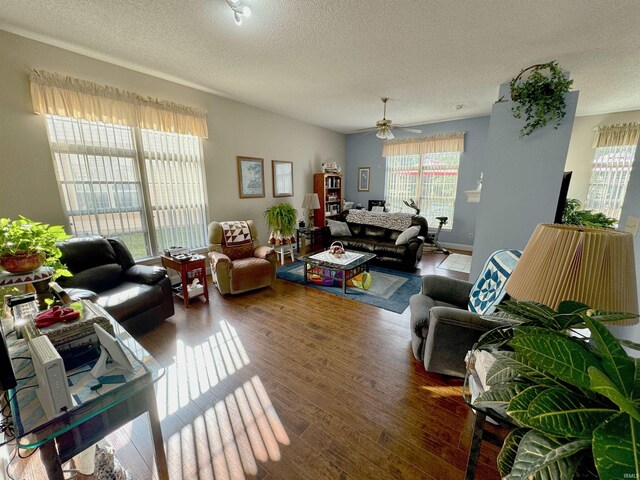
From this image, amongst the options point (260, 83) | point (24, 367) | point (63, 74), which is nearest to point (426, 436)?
point (24, 367)

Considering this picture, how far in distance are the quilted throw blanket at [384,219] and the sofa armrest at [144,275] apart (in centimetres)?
364

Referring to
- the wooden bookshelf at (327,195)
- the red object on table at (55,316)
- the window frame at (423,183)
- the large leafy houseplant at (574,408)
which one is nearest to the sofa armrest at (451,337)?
the large leafy houseplant at (574,408)

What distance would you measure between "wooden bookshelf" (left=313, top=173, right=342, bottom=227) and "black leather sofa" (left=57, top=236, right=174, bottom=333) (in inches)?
145

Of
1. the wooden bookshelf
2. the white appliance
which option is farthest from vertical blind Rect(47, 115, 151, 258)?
the wooden bookshelf

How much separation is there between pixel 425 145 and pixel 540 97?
3147 mm

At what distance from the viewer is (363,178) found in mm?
6684

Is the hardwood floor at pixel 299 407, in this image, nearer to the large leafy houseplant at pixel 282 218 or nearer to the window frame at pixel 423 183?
the large leafy houseplant at pixel 282 218

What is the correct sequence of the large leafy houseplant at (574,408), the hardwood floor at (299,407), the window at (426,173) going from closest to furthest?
the large leafy houseplant at (574,408), the hardwood floor at (299,407), the window at (426,173)

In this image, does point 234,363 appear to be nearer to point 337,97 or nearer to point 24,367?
point 24,367

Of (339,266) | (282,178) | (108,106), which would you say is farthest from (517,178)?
(108,106)

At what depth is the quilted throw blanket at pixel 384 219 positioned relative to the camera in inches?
188

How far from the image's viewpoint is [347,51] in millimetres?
2500

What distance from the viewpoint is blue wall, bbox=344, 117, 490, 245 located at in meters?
5.11

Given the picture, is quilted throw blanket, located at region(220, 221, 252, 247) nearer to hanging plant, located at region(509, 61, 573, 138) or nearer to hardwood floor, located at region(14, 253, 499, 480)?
hardwood floor, located at region(14, 253, 499, 480)
